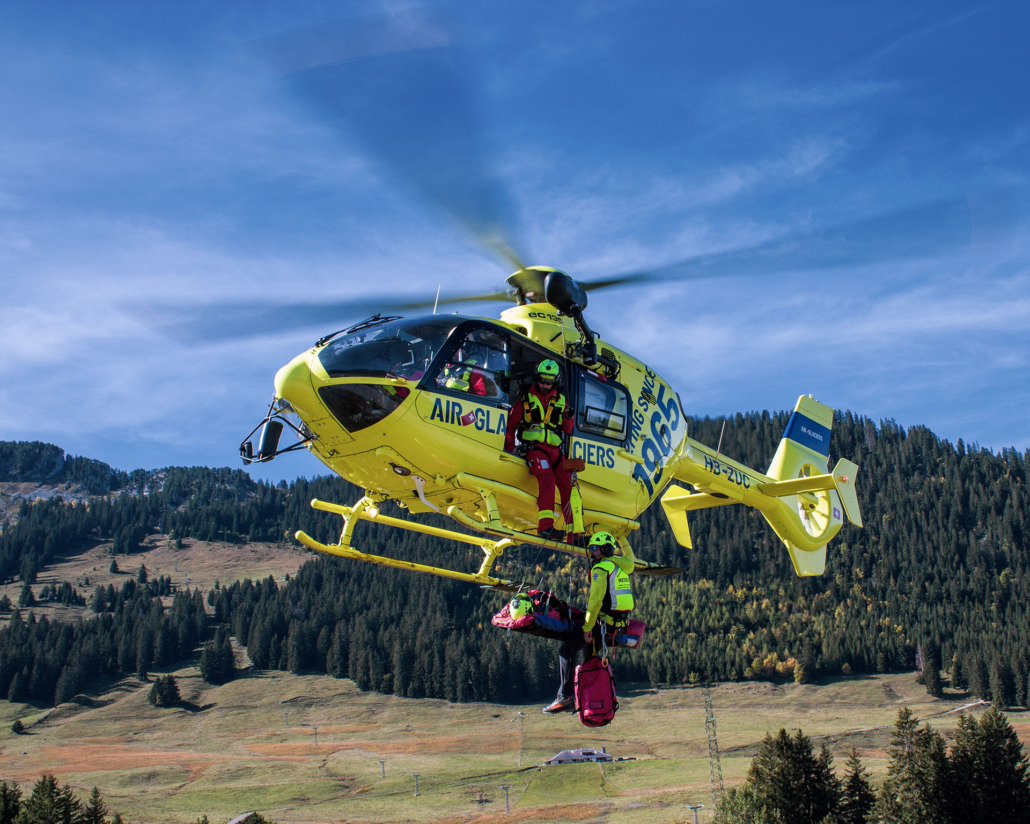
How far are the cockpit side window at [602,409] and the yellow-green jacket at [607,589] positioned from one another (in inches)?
114

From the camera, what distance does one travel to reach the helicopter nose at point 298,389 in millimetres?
15195

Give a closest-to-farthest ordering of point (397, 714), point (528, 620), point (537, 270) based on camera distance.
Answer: point (528, 620), point (537, 270), point (397, 714)

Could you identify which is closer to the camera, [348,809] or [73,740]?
[348,809]

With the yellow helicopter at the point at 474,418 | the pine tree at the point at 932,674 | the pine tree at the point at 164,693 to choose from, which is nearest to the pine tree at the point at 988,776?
the yellow helicopter at the point at 474,418

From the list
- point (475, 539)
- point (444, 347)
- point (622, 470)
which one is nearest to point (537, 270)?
point (444, 347)

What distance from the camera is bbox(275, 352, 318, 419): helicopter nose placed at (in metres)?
15.2

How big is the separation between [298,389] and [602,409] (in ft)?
21.3

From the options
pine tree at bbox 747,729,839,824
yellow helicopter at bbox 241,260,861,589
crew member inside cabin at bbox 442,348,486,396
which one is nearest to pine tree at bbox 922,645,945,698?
pine tree at bbox 747,729,839,824

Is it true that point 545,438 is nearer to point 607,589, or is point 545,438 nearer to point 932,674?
point 607,589

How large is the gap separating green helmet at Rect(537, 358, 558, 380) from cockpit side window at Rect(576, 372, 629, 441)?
144cm

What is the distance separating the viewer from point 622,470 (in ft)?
61.5

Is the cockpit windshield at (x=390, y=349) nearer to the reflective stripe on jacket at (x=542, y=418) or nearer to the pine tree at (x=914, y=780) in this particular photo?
the reflective stripe on jacket at (x=542, y=418)

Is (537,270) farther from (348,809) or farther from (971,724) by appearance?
(348,809)

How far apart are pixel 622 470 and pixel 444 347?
5072 millimetres
